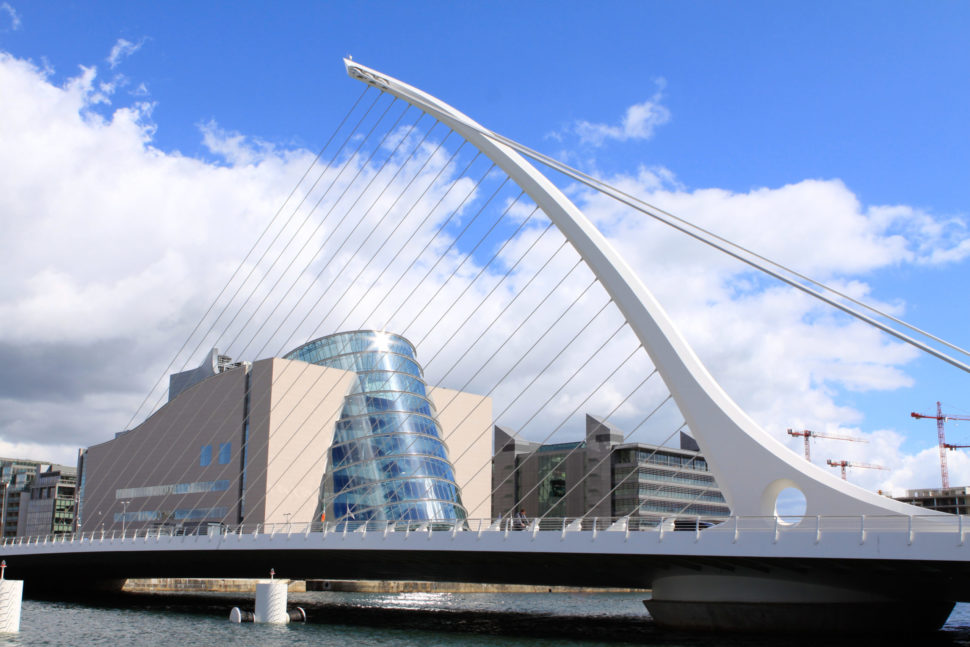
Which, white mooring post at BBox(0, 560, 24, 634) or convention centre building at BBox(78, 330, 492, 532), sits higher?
convention centre building at BBox(78, 330, 492, 532)

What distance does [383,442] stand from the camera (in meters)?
63.8

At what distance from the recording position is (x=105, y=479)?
248ft

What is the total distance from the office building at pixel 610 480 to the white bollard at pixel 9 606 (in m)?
72.1

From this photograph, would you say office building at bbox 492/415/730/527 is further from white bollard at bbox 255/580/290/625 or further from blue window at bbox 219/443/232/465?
white bollard at bbox 255/580/290/625

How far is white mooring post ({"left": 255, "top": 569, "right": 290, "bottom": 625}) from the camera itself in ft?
109

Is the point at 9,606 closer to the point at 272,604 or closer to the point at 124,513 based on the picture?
the point at 272,604

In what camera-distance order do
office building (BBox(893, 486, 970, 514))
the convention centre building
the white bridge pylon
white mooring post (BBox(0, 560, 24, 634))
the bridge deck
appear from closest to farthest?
the bridge deck → the white bridge pylon → white mooring post (BBox(0, 560, 24, 634)) → the convention centre building → office building (BBox(893, 486, 970, 514))

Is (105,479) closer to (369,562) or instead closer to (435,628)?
(369,562)

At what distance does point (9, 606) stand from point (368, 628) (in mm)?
11148

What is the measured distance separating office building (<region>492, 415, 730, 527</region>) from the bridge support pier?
2755 inches

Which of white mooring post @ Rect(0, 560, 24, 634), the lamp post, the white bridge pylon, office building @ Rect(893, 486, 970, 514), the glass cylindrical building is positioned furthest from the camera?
office building @ Rect(893, 486, 970, 514)

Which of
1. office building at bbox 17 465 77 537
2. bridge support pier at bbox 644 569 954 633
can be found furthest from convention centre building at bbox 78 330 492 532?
office building at bbox 17 465 77 537

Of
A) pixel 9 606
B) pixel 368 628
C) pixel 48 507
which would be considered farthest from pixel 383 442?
pixel 48 507

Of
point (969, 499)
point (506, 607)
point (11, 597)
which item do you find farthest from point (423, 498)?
point (969, 499)
